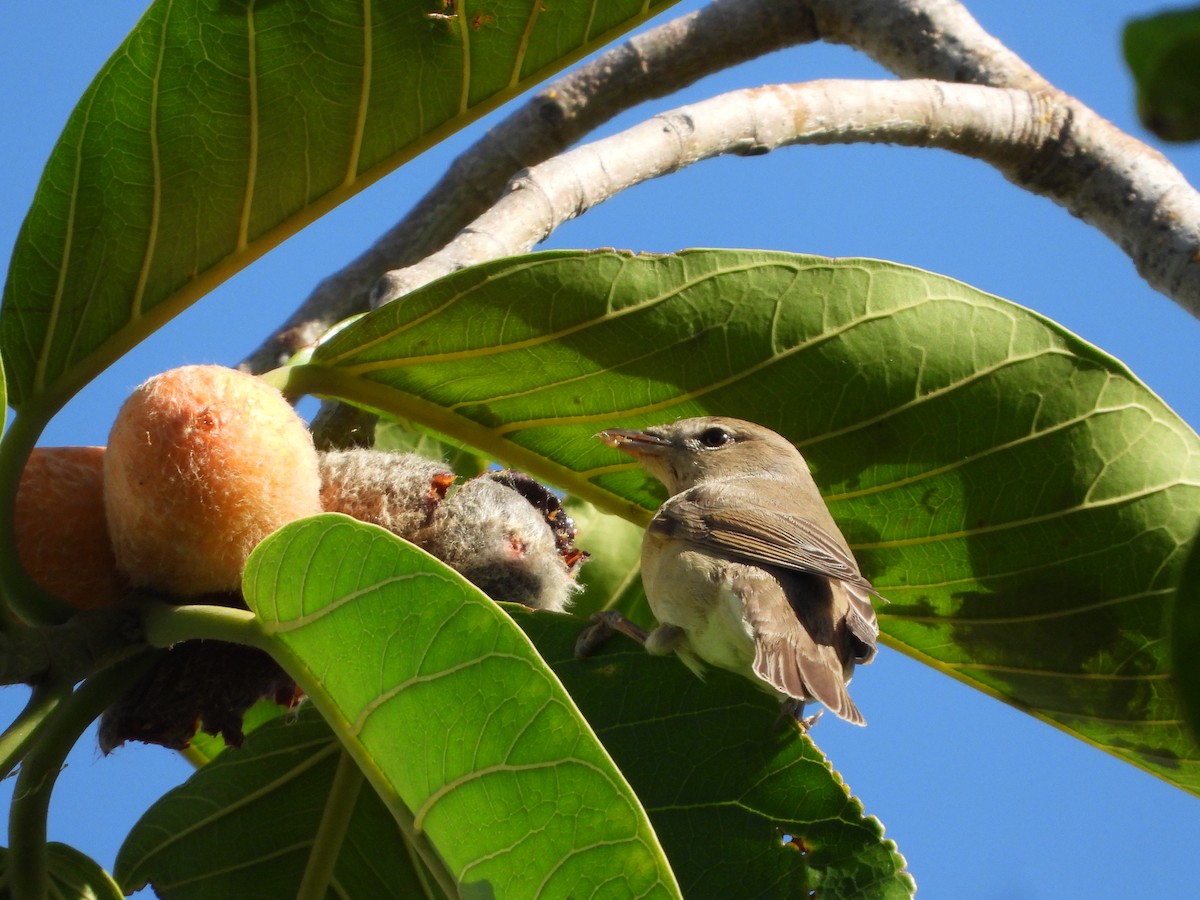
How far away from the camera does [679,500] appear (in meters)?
2.64

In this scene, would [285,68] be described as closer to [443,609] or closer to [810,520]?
[443,609]

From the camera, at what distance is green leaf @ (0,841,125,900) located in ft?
5.87

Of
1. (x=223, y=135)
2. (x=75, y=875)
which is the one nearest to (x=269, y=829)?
(x=75, y=875)

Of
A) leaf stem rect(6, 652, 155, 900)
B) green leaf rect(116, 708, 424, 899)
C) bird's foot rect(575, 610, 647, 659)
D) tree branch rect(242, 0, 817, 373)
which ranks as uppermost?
tree branch rect(242, 0, 817, 373)

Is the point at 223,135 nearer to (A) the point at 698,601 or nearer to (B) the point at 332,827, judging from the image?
(B) the point at 332,827

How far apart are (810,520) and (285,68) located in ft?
4.49

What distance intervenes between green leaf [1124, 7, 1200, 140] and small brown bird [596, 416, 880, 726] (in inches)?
71.1

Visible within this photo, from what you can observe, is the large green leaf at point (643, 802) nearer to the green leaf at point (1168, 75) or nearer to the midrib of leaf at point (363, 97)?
the midrib of leaf at point (363, 97)

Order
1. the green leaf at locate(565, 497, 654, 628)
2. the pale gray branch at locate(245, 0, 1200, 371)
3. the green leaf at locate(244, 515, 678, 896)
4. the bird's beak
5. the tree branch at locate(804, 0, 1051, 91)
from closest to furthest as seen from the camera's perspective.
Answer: the green leaf at locate(244, 515, 678, 896) < the bird's beak < the pale gray branch at locate(245, 0, 1200, 371) < the green leaf at locate(565, 497, 654, 628) < the tree branch at locate(804, 0, 1051, 91)

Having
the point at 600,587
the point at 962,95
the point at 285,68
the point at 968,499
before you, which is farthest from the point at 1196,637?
the point at 962,95

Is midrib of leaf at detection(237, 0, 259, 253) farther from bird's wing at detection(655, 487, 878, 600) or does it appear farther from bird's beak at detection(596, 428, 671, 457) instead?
bird's wing at detection(655, 487, 878, 600)

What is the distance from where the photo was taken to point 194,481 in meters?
1.74

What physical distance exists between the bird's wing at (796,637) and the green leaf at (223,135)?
117 centimetres

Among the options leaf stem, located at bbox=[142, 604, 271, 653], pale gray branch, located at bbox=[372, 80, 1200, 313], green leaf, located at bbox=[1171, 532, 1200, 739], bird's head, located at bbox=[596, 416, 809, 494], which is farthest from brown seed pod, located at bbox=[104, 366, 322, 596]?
green leaf, located at bbox=[1171, 532, 1200, 739]
